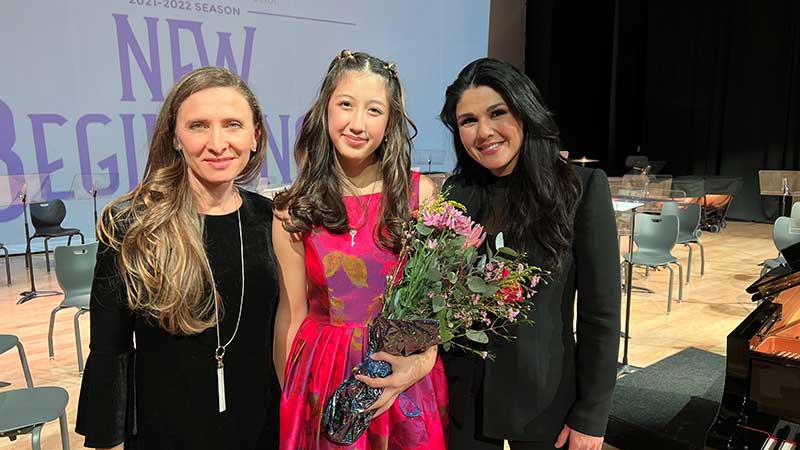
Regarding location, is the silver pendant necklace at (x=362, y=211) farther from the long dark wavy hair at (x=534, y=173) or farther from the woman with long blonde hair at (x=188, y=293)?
the long dark wavy hair at (x=534, y=173)

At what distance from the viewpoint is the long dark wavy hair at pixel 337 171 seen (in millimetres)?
1519

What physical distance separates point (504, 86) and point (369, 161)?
42 cm

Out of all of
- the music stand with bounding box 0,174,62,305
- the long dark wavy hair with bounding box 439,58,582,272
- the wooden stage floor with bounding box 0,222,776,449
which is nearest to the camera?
the long dark wavy hair with bounding box 439,58,582,272

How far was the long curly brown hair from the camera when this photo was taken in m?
1.30

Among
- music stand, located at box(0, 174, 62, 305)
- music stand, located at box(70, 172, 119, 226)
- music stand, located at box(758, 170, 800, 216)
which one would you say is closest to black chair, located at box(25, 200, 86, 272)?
music stand, located at box(0, 174, 62, 305)

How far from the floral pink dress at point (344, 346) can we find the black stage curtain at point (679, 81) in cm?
1115

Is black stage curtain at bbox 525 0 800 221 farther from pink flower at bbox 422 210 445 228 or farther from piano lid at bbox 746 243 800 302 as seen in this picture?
pink flower at bbox 422 210 445 228

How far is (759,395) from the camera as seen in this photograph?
176 cm

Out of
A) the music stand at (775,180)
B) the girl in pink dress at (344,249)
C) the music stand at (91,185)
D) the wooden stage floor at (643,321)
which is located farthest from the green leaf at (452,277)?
the music stand at (775,180)

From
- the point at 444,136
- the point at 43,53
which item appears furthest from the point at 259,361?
the point at 444,136

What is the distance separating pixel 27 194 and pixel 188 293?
6.31m

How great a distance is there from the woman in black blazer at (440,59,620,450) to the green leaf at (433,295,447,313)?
1.19 feet

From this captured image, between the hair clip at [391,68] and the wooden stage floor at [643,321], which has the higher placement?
the hair clip at [391,68]

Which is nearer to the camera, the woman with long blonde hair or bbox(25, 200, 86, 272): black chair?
the woman with long blonde hair
